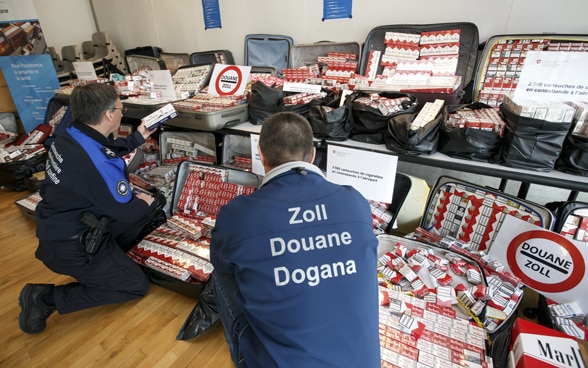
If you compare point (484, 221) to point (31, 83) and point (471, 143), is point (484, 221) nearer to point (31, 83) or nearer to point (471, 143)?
point (471, 143)

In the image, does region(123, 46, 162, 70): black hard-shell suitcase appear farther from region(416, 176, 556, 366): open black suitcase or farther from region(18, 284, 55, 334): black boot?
region(416, 176, 556, 366): open black suitcase

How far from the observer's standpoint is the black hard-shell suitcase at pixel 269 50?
3.36m

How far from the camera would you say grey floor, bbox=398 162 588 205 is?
2.32m

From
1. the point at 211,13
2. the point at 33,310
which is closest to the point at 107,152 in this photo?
the point at 33,310

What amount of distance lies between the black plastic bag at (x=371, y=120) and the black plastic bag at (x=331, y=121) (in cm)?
4

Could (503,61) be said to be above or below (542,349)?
→ above

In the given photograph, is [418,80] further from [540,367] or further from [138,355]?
[138,355]

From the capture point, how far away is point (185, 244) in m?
1.82

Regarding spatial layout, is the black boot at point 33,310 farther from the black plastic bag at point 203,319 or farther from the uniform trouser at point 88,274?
the black plastic bag at point 203,319

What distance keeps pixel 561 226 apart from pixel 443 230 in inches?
19.7

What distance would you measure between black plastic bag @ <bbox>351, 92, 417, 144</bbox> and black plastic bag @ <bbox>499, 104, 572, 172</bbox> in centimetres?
47

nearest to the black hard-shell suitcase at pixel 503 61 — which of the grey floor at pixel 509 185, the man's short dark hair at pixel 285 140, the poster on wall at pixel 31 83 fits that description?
the grey floor at pixel 509 185

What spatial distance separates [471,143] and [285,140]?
938 mm

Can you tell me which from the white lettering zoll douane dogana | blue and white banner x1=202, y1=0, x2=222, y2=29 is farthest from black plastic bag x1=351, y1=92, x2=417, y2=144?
blue and white banner x1=202, y1=0, x2=222, y2=29
